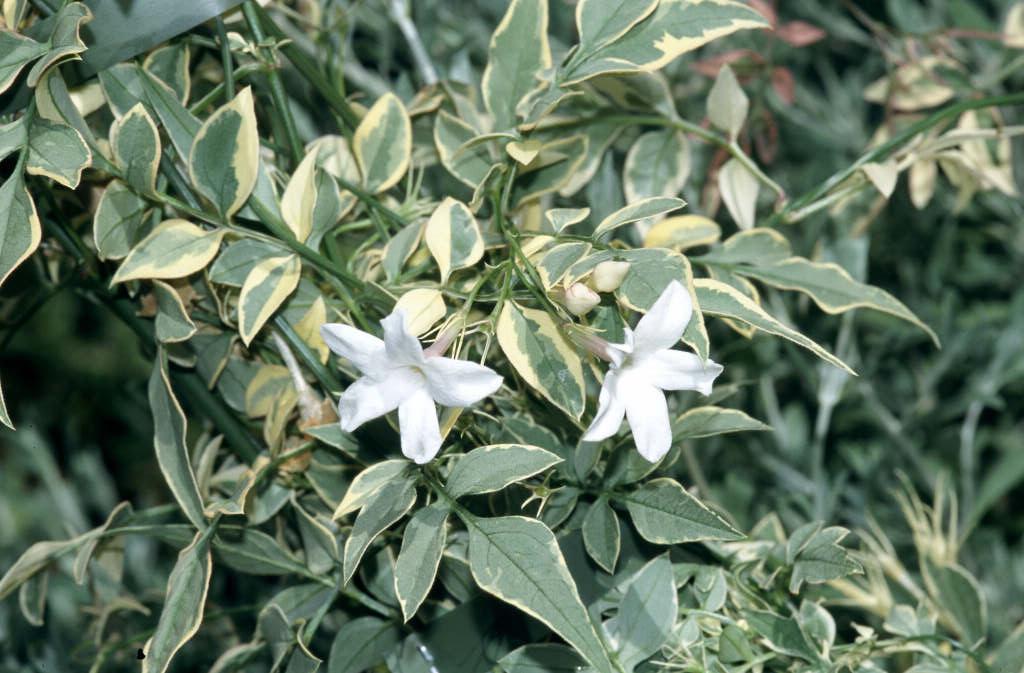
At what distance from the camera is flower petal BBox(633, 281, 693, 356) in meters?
0.33

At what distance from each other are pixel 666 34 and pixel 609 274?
12 centimetres

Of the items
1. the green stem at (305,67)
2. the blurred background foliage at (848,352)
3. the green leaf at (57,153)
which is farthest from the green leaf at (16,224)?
the blurred background foliage at (848,352)

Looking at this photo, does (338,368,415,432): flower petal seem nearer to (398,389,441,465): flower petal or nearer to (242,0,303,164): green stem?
(398,389,441,465): flower petal

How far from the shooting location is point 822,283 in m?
0.46

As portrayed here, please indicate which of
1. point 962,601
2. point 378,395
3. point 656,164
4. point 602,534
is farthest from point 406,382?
point 962,601

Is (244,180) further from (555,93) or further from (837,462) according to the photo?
(837,462)

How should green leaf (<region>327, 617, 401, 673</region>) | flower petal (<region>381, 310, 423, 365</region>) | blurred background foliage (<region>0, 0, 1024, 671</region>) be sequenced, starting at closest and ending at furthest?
flower petal (<region>381, 310, 423, 365</region>) → green leaf (<region>327, 617, 401, 673</region>) → blurred background foliage (<region>0, 0, 1024, 671</region>)

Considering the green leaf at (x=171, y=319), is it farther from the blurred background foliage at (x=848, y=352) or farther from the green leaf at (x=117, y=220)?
the blurred background foliage at (x=848, y=352)

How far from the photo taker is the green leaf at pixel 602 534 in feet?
1.31

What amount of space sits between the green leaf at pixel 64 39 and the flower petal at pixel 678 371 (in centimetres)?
21

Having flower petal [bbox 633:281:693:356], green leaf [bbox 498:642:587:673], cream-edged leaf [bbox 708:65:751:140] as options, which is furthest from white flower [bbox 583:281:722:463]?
cream-edged leaf [bbox 708:65:751:140]

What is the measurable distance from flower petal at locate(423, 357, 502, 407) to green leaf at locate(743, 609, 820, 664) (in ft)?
0.54

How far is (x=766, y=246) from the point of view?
1.52 feet

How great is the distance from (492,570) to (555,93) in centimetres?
18
